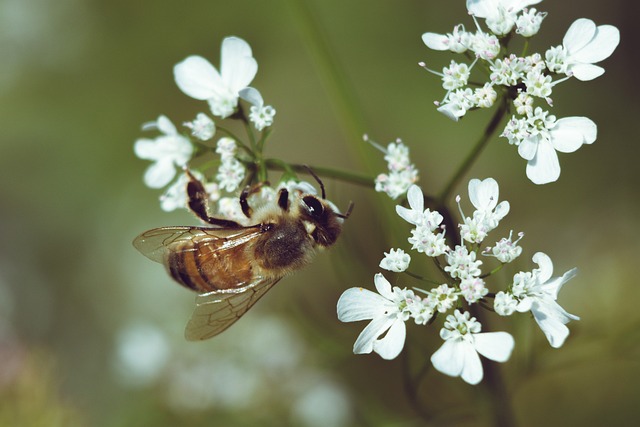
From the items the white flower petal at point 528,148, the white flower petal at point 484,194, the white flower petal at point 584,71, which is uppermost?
the white flower petal at point 584,71

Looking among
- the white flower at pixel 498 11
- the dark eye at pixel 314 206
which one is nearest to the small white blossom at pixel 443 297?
the dark eye at pixel 314 206

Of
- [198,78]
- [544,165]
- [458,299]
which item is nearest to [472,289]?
[458,299]

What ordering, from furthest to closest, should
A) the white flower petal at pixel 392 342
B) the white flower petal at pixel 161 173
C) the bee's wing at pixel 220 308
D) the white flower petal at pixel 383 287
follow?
the white flower petal at pixel 161 173, the bee's wing at pixel 220 308, the white flower petal at pixel 383 287, the white flower petal at pixel 392 342

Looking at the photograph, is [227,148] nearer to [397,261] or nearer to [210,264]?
[210,264]

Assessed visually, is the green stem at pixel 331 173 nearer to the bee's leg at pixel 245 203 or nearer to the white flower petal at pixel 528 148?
the bee's leg at pixel 245 203

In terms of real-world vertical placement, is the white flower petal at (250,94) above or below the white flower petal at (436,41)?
below

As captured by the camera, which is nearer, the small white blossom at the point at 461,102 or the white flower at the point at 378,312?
the white flower at the point at 378,312

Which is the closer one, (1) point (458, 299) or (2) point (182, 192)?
(1) point (458, 299)

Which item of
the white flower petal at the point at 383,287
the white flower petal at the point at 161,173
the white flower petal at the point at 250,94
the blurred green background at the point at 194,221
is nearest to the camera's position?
the white flower petal at the point at 383,287
